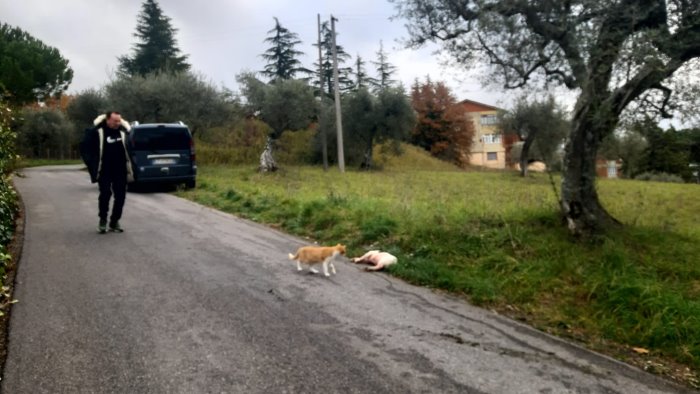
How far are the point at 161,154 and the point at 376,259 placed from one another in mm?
10169

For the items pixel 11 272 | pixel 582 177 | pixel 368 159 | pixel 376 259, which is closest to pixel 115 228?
pixel 11 272

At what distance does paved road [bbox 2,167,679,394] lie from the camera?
3.03 m

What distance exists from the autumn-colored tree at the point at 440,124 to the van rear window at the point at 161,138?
37.8 m

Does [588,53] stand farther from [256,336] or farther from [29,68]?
[29,68]

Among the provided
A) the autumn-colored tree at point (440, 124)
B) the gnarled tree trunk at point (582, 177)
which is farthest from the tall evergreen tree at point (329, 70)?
the gnarled tree trunk at point (582, 177)

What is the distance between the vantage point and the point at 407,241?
6.66 metres

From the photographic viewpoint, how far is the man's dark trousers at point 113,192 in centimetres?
746

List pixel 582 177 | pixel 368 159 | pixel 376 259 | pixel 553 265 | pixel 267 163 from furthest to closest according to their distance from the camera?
pixel 368 159
pixel 267 163
pixel 582 177
pixel 376 259
pixel 553 265

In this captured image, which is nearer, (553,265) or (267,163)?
(553,265)

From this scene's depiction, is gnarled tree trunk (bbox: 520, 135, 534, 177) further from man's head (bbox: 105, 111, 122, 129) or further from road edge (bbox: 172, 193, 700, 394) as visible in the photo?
road edge (bbox: 172, 193, 700, 394)

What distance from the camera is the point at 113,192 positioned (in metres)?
7.62

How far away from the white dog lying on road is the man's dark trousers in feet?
13.3

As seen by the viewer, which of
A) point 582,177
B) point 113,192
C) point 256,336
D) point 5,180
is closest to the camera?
point 256,336

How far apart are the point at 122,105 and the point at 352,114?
14291mm
